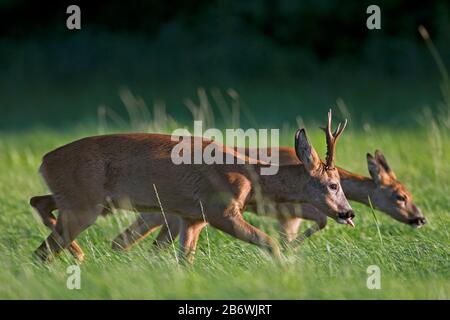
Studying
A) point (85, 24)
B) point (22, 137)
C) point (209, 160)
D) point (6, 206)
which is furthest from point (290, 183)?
point (85, 24)

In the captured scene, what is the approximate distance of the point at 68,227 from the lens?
6977 millimetres

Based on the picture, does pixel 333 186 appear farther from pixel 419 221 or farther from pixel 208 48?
pixel 208 48

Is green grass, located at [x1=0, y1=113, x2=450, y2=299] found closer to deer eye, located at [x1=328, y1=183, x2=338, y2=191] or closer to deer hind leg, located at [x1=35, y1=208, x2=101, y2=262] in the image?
deer hind leg, located at [x1=35, y1=208, x2=101, y2=262]

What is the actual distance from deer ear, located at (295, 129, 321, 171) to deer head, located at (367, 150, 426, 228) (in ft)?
4.18

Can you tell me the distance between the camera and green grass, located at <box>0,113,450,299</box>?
5.88 meters

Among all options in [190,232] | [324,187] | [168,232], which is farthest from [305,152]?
[168,232]

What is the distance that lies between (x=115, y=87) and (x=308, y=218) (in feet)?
42.5

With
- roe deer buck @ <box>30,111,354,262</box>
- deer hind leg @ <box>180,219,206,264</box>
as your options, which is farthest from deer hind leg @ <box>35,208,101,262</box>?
deer hind leg @ <box>180,219,206,264</box>

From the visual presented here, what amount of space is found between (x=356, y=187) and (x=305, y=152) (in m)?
1.41

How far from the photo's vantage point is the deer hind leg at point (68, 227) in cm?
696

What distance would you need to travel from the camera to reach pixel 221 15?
23.1 meters

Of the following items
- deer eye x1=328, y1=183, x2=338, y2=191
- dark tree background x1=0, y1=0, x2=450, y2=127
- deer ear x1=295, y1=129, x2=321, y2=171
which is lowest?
dark tree background x1=0, y1=0, x2=450, y2=127
